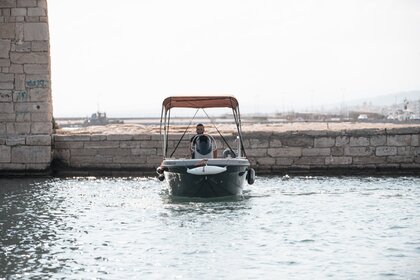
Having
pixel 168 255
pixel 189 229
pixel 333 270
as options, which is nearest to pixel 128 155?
pixel 189 229

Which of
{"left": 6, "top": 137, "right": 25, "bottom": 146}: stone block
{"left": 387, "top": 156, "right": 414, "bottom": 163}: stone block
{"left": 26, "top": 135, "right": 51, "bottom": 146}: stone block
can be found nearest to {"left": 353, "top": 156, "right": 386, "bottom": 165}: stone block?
{"left": 387, "top": 156, "right": 414, "bottom": 163}: stone block

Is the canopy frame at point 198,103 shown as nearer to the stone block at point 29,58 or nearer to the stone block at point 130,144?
the stone block at point 130,144

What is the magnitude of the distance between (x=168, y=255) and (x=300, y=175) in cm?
1209

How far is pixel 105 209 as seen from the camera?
17609 mm

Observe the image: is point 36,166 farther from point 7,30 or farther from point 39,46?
point 7,30

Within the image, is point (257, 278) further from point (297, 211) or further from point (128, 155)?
point (128, 155)

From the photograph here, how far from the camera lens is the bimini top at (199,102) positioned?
1992 centimetres

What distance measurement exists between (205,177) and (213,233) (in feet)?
10.2

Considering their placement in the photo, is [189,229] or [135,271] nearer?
[135,271]

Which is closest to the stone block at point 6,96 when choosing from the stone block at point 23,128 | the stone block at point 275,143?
the stone block at point 23,128

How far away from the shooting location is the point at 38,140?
23922mm

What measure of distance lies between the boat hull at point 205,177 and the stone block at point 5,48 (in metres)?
7.96

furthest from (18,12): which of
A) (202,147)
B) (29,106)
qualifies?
(202,147)

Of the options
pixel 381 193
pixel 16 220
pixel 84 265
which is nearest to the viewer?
pixel 84 265
